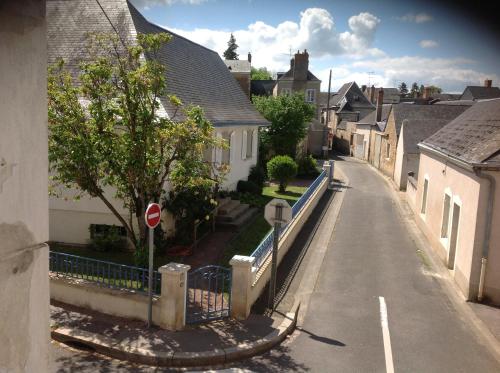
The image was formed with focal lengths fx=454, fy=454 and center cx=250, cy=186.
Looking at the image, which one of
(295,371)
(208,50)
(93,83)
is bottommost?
(295,371)

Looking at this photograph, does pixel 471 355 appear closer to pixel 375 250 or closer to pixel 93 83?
pixel 375 250

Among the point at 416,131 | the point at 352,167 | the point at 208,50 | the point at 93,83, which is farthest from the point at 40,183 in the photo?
the point at 352,167

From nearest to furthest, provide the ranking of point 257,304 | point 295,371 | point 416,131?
point 295,371
point 257,304
point 416,131

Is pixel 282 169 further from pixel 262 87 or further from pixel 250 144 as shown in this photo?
pixel 262 87

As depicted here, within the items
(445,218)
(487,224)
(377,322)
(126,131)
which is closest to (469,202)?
(487,224)

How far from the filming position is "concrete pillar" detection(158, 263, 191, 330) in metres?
8.22

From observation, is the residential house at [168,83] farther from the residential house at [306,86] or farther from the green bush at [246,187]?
the residential house at [306,86]

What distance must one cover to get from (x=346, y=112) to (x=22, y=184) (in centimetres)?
6049

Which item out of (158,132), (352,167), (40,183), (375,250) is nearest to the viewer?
(40,183)

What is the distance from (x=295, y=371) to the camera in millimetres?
7484

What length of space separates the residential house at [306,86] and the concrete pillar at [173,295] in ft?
129

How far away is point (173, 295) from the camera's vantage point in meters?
8.27

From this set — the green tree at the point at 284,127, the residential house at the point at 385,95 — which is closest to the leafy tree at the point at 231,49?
the residential house at the point at 385,95

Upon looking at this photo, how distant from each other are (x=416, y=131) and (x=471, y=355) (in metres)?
21.9
